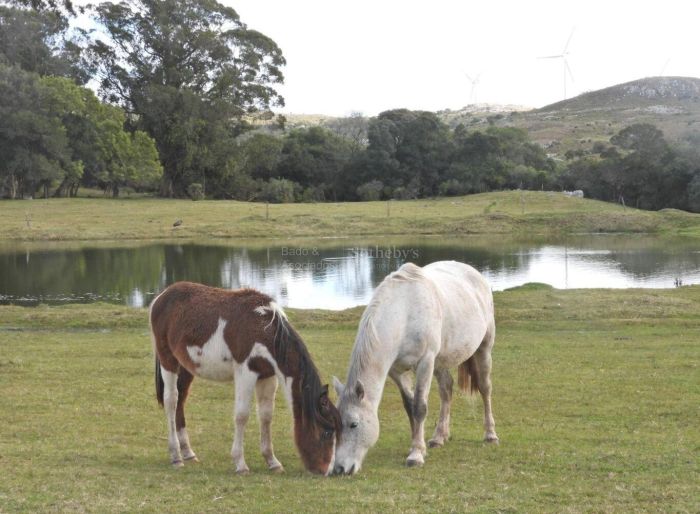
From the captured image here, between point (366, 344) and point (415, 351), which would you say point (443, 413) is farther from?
point (366, 344)

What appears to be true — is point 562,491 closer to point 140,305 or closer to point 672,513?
point 672,513

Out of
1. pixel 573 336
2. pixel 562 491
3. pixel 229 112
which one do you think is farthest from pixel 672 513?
pixel 229 112

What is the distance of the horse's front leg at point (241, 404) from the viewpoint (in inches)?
291

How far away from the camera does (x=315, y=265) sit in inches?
1553

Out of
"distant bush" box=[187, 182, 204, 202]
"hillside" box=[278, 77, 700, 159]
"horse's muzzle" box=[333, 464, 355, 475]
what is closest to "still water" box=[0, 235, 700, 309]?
"horse's muzzle" box=[333, 464, 355, 475]

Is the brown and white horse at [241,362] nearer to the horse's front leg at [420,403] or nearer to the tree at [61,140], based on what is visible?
the horse's front leg at [420,403]

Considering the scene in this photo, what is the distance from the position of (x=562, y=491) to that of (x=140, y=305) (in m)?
23.0

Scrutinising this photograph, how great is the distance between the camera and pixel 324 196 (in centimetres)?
8038

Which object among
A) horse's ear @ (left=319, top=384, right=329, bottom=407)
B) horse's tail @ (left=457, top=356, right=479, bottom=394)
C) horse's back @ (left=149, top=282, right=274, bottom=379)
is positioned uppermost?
horse's back @ (left=149, top=282, right=274, bottom=379)

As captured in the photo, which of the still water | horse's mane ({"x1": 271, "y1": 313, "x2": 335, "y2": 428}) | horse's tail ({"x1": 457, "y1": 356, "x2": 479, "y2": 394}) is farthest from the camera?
the still water

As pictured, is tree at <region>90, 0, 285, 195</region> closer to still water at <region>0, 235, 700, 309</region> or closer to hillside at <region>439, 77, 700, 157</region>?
still water at <region>0, 235, 700, 309</region>

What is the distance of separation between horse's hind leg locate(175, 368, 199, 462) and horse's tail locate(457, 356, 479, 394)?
3.46 m

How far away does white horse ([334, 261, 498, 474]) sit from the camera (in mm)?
7316

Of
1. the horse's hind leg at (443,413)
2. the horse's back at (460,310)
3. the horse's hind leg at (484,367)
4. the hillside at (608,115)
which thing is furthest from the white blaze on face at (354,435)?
the hillside at (608,115)
